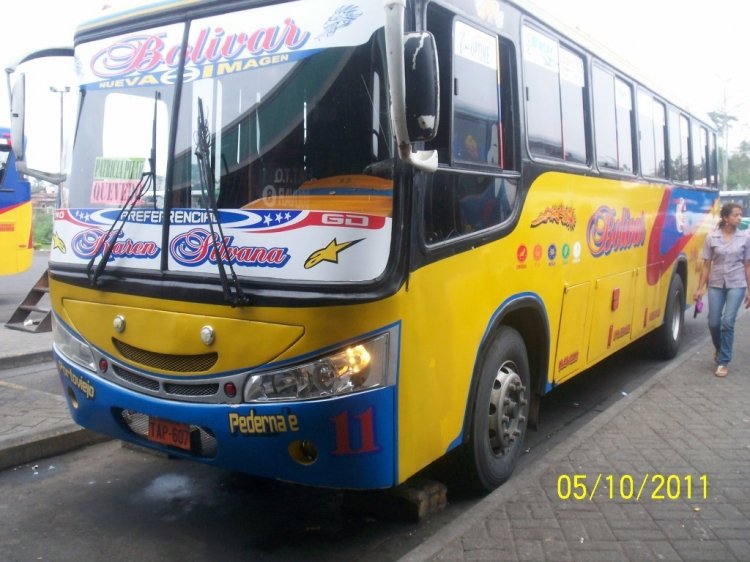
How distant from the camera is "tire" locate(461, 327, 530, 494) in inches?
170

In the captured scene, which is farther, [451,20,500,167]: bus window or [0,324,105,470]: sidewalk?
[0,324,105,470]: sidewalk

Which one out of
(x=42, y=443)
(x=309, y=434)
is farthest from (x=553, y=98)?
(x=42, y=443)

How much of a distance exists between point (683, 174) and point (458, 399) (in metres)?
6.40

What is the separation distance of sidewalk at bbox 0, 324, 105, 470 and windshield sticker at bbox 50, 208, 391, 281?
6.21 feet

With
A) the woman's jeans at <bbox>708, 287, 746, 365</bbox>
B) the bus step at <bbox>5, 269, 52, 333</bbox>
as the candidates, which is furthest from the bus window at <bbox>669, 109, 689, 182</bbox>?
the bus step at <bbox>5, 269, 52, 333</bbox>

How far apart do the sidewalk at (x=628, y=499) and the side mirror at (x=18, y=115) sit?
3431 mm

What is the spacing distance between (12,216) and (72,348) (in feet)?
34.8

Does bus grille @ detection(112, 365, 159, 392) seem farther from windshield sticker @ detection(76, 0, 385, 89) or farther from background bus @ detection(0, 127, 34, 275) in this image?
background bus @ detection(0, 127, 34, 275)

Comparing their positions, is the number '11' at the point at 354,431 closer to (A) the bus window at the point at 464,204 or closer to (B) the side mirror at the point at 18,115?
(A) the bus window at the point at 464,204

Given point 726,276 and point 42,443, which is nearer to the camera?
point 42,443

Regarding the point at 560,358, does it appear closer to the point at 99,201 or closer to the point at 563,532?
the point at 563,532

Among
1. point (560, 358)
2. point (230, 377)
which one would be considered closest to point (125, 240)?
point (230, 377)

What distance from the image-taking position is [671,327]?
28.6ft
